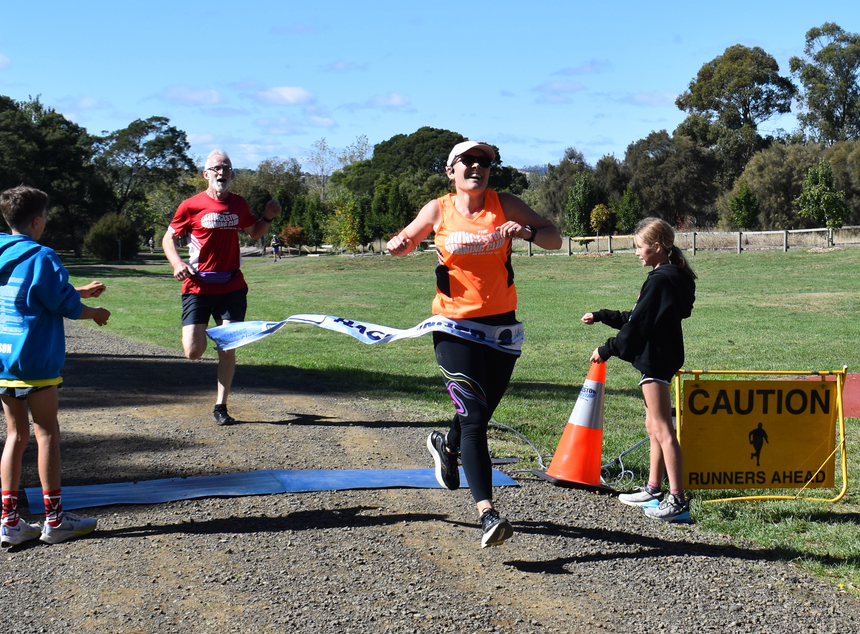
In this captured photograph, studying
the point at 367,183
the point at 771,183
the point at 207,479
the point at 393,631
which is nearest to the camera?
the point at 393,631

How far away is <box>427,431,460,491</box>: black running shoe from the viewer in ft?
16.1

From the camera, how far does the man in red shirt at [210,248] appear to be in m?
6.86

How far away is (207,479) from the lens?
18.0ft

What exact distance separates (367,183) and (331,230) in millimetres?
33044

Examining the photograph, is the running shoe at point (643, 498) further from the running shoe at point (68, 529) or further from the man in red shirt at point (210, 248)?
the man in red shirt at point (210, 248)

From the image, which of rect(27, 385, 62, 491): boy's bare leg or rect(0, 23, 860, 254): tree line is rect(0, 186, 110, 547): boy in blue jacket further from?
rect(0, 23, 860, 254): tree line

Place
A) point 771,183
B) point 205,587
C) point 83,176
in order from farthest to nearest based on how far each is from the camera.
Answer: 1. point 83,176
2. point 771,183
3. point 205,587

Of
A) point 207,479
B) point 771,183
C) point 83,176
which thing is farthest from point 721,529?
point 83,176

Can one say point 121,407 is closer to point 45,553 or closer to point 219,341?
point 219,341

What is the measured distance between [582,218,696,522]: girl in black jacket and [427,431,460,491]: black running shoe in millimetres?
1090

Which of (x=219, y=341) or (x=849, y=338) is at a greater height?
(x=219, y=341)

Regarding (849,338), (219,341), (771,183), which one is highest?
(771,183)

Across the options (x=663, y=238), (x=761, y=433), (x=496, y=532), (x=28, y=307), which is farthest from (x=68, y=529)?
(x=761, y=433)

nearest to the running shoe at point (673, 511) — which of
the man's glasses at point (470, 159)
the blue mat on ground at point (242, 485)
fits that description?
the blue mat on ground at point (242, 485)
